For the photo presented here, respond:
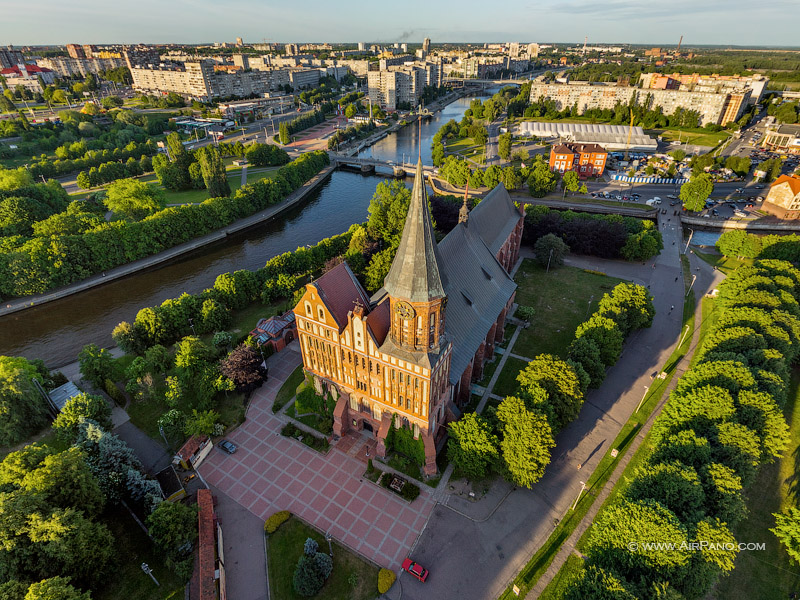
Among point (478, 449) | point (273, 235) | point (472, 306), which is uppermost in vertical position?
point (472, 306)

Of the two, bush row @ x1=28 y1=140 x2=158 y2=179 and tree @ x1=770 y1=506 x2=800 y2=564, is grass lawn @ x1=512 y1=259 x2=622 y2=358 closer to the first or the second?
tree @ x1=770 y1=506 x2=800 y2=564

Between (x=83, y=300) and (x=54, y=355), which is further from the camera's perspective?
(x=83, y=300)

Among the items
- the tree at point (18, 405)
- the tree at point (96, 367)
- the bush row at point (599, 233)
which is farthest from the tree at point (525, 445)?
the bush row at point (599, 233)

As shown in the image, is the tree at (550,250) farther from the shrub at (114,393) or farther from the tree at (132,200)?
the tree at (132,200)

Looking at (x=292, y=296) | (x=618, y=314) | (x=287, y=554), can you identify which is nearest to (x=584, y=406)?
(x=618, y=314)

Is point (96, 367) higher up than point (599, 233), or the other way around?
point (96, 367)

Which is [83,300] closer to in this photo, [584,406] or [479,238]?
[479,238]

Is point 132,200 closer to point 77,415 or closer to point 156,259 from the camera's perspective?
point 156,259

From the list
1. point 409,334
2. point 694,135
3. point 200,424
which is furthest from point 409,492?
point 694,135
